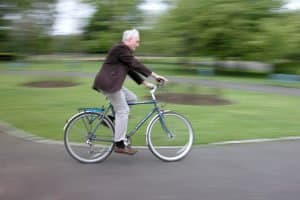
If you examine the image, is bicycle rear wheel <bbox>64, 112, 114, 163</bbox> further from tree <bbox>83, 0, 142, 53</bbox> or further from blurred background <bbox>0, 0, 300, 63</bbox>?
tree <bbox>83, 0, 142, 53</bbox>

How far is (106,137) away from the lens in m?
6.03

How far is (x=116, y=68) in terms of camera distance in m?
5.84

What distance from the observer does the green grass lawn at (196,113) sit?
8.05m

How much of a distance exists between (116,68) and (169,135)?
1.16 metres

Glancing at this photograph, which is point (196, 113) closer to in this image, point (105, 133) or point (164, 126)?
point (164, 126)

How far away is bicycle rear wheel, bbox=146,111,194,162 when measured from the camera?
240 inches

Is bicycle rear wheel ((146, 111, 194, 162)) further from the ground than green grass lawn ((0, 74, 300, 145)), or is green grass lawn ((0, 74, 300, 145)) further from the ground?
bicycle rear wheel ((146, 111, 194, 162))

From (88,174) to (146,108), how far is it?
4915 millimetres

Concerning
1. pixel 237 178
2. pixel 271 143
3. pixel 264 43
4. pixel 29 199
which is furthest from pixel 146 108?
pixel 264 43

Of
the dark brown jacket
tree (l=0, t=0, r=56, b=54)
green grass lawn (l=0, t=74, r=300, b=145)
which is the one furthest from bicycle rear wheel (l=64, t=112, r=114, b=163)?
tree (l=0, t=0, r=56, b=54)

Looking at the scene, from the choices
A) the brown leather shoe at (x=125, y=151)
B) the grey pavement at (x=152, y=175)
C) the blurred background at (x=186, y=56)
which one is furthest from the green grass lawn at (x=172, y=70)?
the brown leather shoe at (x=125, y=151)

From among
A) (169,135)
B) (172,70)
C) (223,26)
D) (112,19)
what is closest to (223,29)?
(223,26)

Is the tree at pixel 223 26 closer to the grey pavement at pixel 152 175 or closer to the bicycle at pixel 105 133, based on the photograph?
the grey pavement at pixel 152 175

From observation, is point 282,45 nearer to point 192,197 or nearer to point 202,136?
point 202,136
